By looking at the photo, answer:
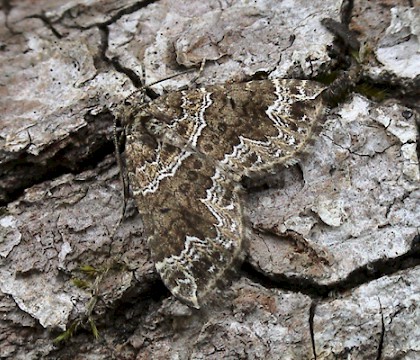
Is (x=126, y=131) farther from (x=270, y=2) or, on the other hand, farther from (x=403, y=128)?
(x=403, y=128)

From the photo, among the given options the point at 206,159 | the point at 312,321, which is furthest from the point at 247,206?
the point at 312,321

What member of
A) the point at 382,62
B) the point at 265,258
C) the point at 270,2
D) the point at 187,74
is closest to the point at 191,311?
the point at 265,258

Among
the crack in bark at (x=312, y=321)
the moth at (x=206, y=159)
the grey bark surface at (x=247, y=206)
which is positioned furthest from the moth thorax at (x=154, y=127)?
the crack in bark at (x=312, y=321)

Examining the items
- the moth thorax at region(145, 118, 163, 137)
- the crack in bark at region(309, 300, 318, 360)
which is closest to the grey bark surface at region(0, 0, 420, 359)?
the crack in bark at region(309, 300, 318, 360)

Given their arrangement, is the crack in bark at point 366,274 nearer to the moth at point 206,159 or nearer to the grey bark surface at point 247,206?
the grey bark surface at point 247,206

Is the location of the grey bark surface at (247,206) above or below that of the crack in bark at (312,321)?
above

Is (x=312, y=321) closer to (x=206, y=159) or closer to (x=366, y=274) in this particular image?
(x=366, y=274)
